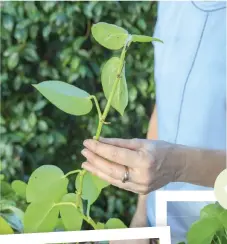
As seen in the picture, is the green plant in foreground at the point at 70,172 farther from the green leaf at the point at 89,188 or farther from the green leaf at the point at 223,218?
the green leaf at the point at 223,218

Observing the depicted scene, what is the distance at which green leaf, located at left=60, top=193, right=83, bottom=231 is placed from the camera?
0.89 metres

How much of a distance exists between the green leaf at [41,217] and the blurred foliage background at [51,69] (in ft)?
0.73

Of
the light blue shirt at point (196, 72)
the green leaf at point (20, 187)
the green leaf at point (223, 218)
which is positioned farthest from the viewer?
the light blue shirt at point (196, 72)

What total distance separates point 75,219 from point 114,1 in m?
0.47

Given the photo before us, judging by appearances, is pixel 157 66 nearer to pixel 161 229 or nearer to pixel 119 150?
pixel 119 150

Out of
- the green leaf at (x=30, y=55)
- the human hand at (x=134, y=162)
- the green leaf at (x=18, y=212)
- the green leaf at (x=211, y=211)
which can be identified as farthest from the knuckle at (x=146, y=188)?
the green leaf at (x=30, y=55)

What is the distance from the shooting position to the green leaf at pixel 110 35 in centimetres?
87

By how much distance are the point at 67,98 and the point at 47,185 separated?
144mm

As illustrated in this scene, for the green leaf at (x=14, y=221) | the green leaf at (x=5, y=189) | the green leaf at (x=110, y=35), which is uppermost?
the green leaf at (x=110, y=35)

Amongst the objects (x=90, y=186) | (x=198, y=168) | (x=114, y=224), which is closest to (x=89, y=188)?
(x=90, y=186)

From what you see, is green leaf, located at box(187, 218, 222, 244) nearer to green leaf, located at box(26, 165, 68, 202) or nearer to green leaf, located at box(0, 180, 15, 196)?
green leaf, located at box(26, 165, 68, 202)

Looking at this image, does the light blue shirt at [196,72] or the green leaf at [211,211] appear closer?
the green leaf at [211,211]

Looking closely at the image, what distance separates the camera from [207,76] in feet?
3.57

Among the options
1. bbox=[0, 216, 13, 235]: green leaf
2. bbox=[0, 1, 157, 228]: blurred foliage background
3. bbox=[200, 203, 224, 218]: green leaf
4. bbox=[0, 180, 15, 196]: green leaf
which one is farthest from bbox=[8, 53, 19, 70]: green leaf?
bbox=[200, 203, 224, 218]: green leaf
